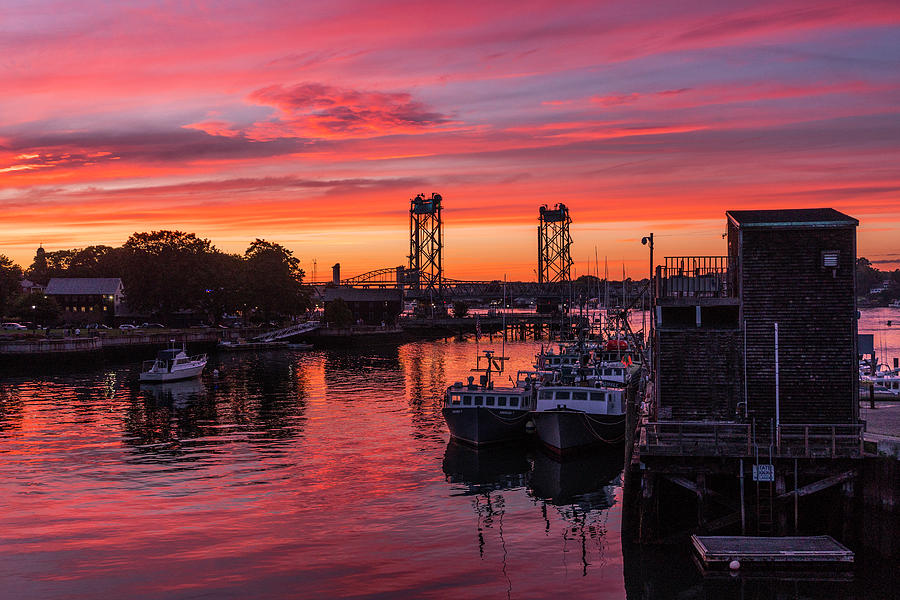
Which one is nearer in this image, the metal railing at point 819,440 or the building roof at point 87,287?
the metal railing at point 819,440

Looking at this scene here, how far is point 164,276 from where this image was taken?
570 ft

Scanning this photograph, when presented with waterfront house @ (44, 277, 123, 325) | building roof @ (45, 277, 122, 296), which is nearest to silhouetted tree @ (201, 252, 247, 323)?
waterfront house @ (44, 277, 123, 325)

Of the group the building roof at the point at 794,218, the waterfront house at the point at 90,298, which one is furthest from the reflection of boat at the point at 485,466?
the waterfront house at the point at 90,298

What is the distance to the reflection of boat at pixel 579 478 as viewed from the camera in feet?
148

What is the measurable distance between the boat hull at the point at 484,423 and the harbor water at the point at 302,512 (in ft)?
3.18

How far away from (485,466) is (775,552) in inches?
916

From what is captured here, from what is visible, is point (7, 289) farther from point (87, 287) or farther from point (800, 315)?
point (800, 315)

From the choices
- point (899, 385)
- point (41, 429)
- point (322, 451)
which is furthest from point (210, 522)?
point (899, 385)

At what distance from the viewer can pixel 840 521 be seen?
33.2 metres

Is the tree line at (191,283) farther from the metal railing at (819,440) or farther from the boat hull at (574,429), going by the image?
the metal railing at (819,440)

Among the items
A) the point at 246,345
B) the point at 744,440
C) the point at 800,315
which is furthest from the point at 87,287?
the point at 800,315

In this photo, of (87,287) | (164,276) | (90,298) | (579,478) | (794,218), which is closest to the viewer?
(794,218)

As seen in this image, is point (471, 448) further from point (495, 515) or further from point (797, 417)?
point (797, 417)

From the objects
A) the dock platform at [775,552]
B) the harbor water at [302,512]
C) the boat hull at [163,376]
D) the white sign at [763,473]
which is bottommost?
the harbor water at [302,512]
